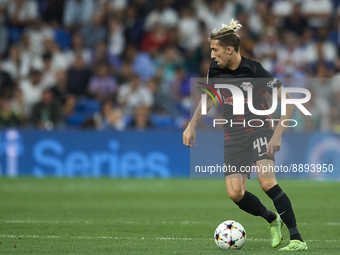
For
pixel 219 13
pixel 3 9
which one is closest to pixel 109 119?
pixel 219 13

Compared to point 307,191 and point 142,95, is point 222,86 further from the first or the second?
point 142,95

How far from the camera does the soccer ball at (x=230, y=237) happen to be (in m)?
5.50

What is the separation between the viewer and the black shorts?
18.4 feet

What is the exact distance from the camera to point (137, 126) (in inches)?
556

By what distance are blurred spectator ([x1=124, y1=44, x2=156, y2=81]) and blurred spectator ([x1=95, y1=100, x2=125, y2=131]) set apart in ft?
6.68

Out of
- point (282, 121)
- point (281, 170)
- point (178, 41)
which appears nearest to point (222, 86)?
point (282, 121)

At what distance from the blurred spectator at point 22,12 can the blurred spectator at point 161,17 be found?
3.46 metres

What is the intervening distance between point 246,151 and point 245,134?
6.5 inches

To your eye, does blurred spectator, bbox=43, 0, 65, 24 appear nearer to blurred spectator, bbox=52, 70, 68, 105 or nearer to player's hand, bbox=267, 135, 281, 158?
→ blurred spectator, bbox=52, 70, 68, 105

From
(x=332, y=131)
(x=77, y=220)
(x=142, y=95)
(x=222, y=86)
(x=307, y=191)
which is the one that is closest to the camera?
(x=222, y=86)

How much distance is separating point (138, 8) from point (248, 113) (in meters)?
12.6

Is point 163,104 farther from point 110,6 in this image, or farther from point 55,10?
point 55,10

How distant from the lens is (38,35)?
17.0 m

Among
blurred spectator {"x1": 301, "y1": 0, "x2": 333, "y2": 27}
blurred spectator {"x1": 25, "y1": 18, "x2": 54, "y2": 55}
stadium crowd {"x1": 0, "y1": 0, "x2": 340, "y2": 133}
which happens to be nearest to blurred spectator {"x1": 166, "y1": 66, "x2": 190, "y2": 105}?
stadium crowd {"x1": 0, "y1": 0, "x2": 340, "y2": 133}
